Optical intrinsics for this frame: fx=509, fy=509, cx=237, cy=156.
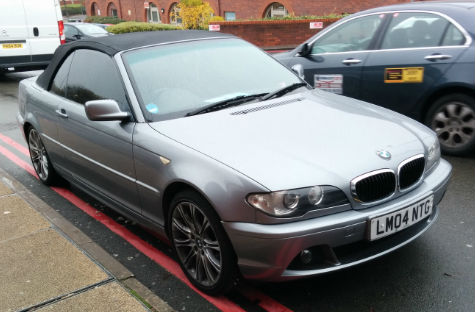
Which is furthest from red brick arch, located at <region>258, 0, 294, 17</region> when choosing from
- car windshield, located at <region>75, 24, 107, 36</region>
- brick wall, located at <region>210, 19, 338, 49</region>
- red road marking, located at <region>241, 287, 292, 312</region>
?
red road marking, located at <region>241, 287, 292, 312</region>

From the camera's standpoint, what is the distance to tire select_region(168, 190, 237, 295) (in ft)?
9.96

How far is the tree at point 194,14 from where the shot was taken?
22281 mm

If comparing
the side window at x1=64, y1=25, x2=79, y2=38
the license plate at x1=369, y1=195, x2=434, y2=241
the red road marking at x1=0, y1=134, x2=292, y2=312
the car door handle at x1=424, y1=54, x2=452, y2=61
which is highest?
the car door handle at x1=424, y1=54, x2=452, y2=61

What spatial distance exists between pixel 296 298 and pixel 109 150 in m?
1.80

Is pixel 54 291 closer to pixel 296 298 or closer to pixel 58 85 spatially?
pixel 296 298

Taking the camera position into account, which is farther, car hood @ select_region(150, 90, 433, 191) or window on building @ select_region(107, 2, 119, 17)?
window on building @ select_region(107, 2, 119, 17)

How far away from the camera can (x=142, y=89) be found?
151 inches

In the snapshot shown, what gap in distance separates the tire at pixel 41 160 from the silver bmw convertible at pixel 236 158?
634mm

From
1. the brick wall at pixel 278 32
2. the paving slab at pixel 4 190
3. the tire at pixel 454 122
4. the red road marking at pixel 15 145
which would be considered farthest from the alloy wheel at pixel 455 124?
the brick wall at pixel 278 32

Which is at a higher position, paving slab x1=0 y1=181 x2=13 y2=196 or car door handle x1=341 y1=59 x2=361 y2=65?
car door handle x1=341 y1=59 x2=361 y2=65

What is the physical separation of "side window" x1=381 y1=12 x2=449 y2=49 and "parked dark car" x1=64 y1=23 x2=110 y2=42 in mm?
15018

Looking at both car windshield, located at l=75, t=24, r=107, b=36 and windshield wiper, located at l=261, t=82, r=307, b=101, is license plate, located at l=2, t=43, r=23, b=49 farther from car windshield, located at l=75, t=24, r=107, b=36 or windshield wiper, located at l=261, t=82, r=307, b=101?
windshield wiper, located at l=261, t=82, r=307, b=101

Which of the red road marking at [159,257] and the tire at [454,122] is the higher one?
the tire at [454,122]

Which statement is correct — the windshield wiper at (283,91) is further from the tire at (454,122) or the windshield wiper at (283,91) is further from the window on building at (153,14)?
the window on building at (153,14)
